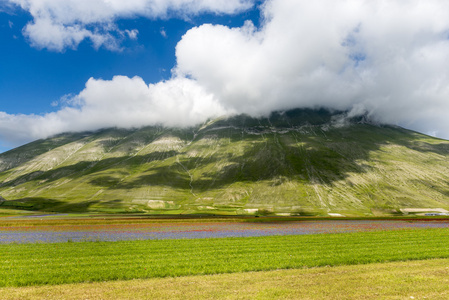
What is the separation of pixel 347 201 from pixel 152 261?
647 ft

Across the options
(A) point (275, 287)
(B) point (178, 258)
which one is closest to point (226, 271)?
(A) point (275, 287)

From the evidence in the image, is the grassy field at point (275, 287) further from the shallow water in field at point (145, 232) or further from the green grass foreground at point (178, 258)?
the shallow water in field at point (145, 232)

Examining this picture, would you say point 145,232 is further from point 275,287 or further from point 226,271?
point 275,287

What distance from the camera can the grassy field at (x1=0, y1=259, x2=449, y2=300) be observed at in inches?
709

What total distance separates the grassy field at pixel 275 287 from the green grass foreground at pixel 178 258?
1.45 m

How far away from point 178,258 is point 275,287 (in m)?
12.6

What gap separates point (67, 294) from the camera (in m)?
18.6

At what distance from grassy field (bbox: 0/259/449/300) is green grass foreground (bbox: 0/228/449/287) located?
145cm

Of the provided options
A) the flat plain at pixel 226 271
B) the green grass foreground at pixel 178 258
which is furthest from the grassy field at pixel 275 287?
the green grass foreground at pixel 178 258

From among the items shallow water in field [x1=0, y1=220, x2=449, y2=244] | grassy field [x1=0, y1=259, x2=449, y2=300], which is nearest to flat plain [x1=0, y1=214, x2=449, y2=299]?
grassy field [x1=0, y1=259, x2=449, y2=300]

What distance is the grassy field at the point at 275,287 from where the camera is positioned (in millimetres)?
18016

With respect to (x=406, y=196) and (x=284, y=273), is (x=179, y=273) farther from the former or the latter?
(x=406, y=196)

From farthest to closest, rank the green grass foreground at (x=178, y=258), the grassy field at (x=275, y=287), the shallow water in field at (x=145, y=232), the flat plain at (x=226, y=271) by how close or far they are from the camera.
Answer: the shallow water in field at (x=145, y=232) → the green grass foreground at (x=178, y=258) → the flat plain at (x=226, y=271) → the grassy field at (x=275, y=287)

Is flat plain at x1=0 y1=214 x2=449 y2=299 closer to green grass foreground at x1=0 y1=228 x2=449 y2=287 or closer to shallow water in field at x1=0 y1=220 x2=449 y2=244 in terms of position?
green grass foreground at x1=0 y1=228 x2=449 y2=287
